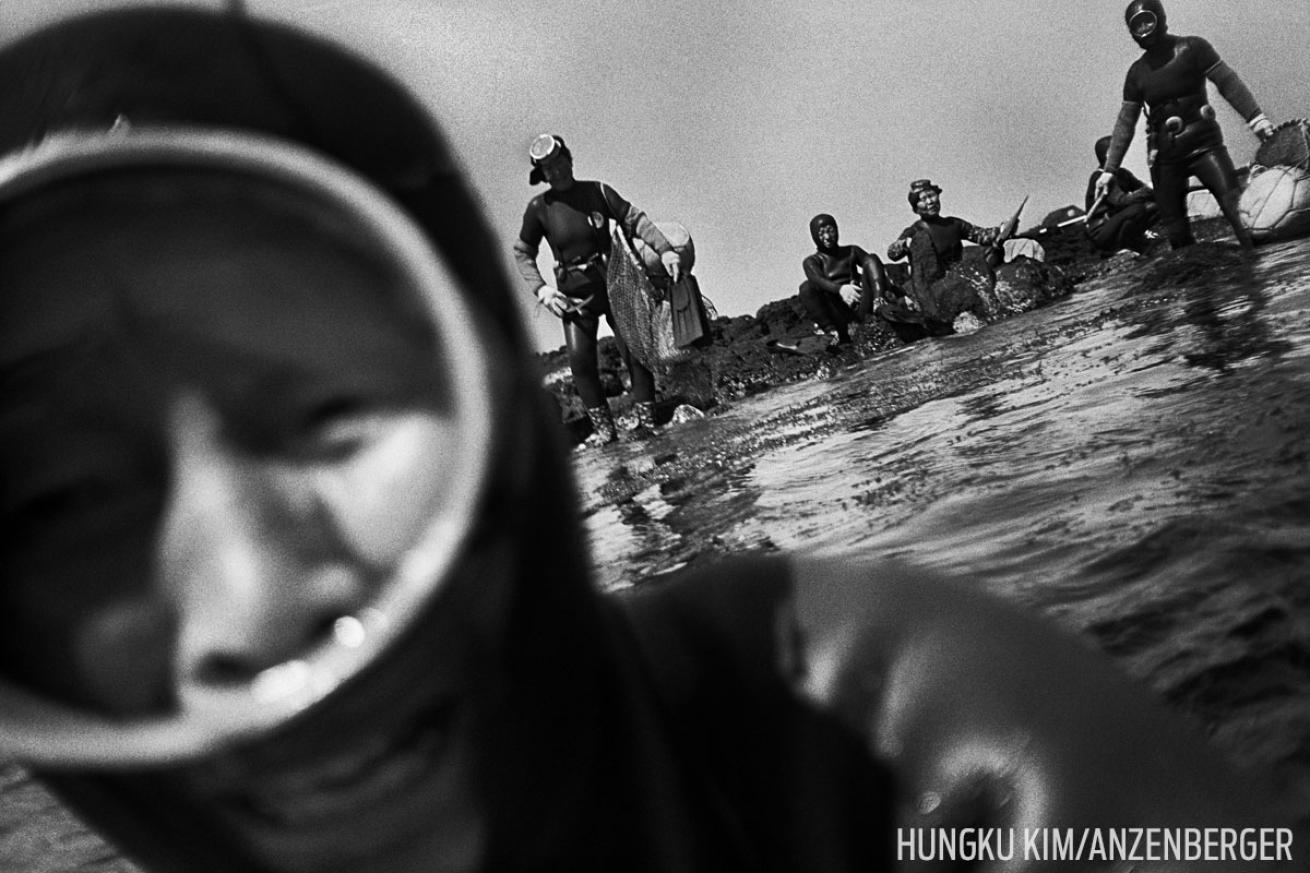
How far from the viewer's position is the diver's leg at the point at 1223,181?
33.1 ft

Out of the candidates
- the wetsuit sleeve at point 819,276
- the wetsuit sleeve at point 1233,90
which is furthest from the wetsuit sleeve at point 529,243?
the wetsuit sleeve at point 1233,90

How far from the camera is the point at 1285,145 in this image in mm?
10703

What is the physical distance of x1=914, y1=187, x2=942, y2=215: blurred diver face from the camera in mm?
14750

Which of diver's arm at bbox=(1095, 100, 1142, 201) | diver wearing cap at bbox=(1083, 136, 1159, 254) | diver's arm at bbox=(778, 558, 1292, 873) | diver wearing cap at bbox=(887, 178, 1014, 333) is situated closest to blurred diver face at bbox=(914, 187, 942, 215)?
diver wearing cap at bbox=(887, 178, 1014, 333)

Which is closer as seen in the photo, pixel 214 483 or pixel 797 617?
pixel 214 483

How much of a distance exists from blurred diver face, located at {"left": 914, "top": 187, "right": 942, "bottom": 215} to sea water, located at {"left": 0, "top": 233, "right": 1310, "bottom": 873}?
6.22 metres

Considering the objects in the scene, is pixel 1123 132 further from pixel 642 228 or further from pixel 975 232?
pixel 642 228

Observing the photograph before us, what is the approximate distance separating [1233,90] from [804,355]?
7.42 meters

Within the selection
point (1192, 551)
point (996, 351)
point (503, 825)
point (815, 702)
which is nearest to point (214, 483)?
point (503, 825)

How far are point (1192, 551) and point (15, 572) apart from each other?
2688mm

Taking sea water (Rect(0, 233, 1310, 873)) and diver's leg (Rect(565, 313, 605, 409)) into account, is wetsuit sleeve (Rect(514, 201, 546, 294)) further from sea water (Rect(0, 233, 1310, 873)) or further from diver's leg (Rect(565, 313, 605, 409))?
sea water (Rect(0, 233, 1310, 873))

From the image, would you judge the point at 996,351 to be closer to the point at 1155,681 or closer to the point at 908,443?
the point at 908,443

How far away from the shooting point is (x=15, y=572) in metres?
0.88

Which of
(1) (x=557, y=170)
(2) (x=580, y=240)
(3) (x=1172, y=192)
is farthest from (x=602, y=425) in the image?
(3) (x=1172, y=192)
